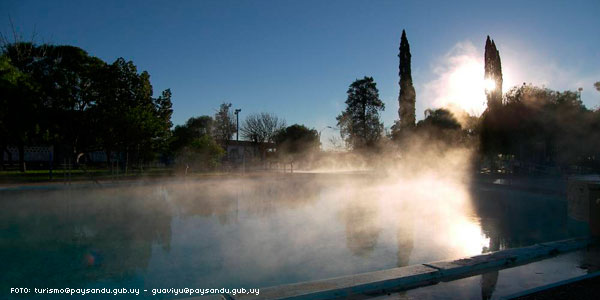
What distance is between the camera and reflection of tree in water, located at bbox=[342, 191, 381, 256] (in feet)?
21.0

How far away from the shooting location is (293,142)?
52.7m

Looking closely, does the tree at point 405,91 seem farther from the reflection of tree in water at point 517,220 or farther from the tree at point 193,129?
the tree at point 193,129

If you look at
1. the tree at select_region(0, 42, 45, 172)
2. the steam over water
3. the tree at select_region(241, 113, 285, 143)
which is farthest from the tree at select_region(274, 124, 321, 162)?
the steam over water

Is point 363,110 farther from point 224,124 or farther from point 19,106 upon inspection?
point 19,106

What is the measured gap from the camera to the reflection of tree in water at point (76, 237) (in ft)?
17.0

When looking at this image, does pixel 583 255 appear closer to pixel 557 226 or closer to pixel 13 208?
pixel 557 226

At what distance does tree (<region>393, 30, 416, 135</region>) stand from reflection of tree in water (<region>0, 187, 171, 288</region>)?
27.4m

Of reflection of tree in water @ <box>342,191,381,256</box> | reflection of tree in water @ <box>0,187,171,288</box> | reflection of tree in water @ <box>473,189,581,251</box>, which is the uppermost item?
reflection of tree in water @ <box>473,189,581,251</box>

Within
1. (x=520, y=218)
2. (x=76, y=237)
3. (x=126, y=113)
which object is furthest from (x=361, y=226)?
(x=126, y=113)

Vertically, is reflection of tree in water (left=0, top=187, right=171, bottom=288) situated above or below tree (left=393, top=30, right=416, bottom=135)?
below

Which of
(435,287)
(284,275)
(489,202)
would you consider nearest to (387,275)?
(435,287)

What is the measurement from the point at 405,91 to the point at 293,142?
2064cm

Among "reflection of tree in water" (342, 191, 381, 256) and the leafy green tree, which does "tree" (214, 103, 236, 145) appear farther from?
"reflection of tree in water" (342, 191, 381, 256)

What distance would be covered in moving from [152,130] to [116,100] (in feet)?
10.8
